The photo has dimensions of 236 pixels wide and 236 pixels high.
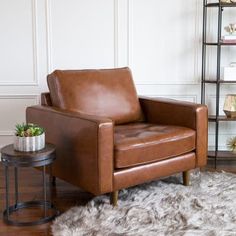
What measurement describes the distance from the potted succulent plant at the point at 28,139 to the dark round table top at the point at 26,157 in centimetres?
3

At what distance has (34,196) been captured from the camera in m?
3.07

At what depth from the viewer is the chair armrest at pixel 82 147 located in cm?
261

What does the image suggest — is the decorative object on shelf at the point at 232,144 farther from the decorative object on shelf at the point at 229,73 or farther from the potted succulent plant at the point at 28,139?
the potted succulent plant at the point at 28,139

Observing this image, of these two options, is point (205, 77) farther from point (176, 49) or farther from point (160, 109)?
point (160, 109)

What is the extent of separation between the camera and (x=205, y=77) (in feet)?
13.3


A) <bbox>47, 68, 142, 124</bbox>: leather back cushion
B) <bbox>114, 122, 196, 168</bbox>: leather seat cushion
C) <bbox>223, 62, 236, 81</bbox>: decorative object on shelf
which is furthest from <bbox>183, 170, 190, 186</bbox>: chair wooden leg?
<bbox>223, 62, 236, 81</bbox>: decorative object on shelf

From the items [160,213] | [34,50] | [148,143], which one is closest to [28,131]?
[148,143]

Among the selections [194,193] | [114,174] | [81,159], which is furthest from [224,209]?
[81,159]

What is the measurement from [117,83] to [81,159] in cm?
86

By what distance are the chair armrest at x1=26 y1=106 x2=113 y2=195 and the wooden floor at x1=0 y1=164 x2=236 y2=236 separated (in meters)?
0.17

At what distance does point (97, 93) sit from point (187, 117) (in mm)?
666

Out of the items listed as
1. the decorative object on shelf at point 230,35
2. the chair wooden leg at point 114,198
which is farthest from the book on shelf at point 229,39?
the chair wooden leg at point 114,198

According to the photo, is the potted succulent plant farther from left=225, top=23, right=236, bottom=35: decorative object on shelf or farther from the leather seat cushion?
left=225, top=23, right=236, bottom=35: decorative object on shelf

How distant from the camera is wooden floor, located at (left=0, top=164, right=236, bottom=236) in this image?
2.55 metres
